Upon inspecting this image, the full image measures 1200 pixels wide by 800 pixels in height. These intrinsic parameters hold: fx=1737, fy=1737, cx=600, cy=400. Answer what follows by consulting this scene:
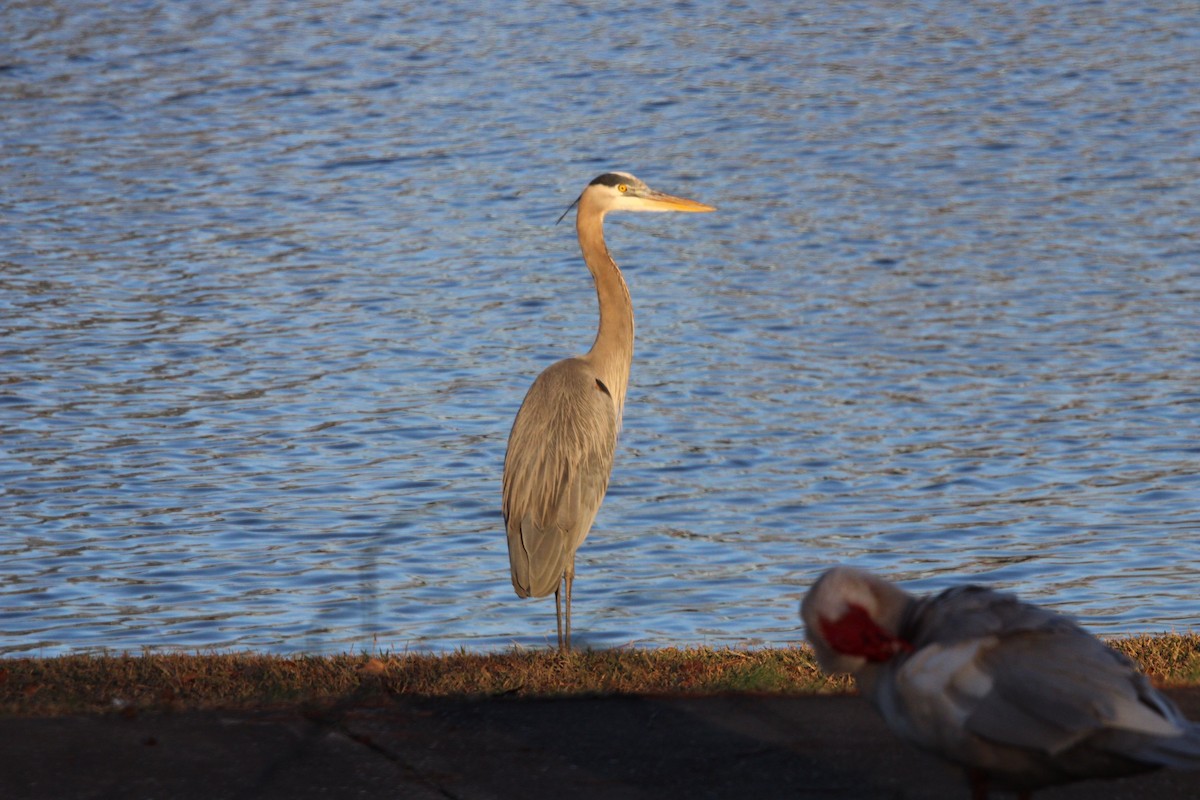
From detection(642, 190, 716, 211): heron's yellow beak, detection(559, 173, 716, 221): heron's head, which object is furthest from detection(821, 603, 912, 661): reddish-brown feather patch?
detection(642, 190, 716, 211): heron's yellow beak

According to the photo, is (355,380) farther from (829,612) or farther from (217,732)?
(829,612)

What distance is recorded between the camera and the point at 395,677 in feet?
21.7

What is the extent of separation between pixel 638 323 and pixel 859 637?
1190 cm

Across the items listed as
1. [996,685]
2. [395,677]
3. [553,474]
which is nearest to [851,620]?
[996,685]

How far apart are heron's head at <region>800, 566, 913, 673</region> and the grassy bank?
6.06ft

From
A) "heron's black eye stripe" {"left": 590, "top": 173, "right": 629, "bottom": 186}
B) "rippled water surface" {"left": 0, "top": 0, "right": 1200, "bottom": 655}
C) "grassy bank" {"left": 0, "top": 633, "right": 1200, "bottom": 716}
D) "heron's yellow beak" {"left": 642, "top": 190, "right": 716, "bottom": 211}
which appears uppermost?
"heron's black eye stripe" {"left": 590, "top": 173, "right": 629, "bottom": 186}

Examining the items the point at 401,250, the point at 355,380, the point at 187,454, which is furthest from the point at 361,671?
the point at 401,250

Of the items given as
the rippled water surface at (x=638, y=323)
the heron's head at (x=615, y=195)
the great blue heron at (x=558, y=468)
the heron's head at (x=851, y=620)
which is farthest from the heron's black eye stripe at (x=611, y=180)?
the heron's head at (x=851, y=620)

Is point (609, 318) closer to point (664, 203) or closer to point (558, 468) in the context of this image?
point (664, 203)

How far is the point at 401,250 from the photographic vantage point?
19562mm

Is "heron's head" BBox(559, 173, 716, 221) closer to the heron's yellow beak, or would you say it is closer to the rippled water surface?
the heron's yellow beak

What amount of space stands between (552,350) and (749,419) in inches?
90.5

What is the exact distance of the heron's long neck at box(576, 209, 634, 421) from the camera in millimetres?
9344

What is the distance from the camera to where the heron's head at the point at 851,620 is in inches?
180
